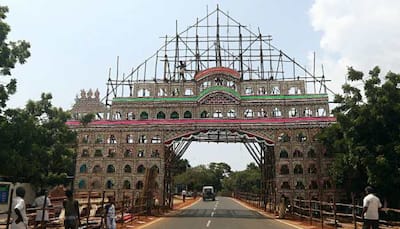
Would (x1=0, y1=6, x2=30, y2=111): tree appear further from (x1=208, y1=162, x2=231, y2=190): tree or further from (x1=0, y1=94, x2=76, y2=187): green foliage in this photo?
(x1=208, y1=162, x2=231, y2=190): tree

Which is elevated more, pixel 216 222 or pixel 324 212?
pixel 324 212

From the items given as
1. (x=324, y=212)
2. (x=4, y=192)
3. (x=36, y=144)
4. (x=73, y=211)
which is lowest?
(x=324, y=212)

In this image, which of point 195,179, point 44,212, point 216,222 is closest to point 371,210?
point 44,212

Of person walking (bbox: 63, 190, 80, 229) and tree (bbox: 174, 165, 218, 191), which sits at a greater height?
tree (bbox: 174, 165, 218, 191)

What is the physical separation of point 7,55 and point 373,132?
16.8 metres

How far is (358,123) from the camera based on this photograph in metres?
19.5

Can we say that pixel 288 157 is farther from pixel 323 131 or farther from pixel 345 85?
pixel 345 85

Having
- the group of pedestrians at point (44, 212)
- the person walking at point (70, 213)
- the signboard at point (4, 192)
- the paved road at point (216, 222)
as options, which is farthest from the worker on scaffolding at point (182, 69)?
the person walking at point (70, 213)

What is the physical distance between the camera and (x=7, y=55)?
1437 centimetres

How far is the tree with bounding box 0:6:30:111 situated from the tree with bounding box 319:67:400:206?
610 inches

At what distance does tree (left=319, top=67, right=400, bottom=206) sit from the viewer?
18.0 meters

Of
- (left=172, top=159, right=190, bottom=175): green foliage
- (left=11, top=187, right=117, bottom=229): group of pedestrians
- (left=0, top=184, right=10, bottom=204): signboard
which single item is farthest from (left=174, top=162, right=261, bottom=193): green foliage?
(left=11, top=187, right=117, bottom=229): group of pedestrians

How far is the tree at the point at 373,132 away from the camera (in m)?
18.0

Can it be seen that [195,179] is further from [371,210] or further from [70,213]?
[70,213]
